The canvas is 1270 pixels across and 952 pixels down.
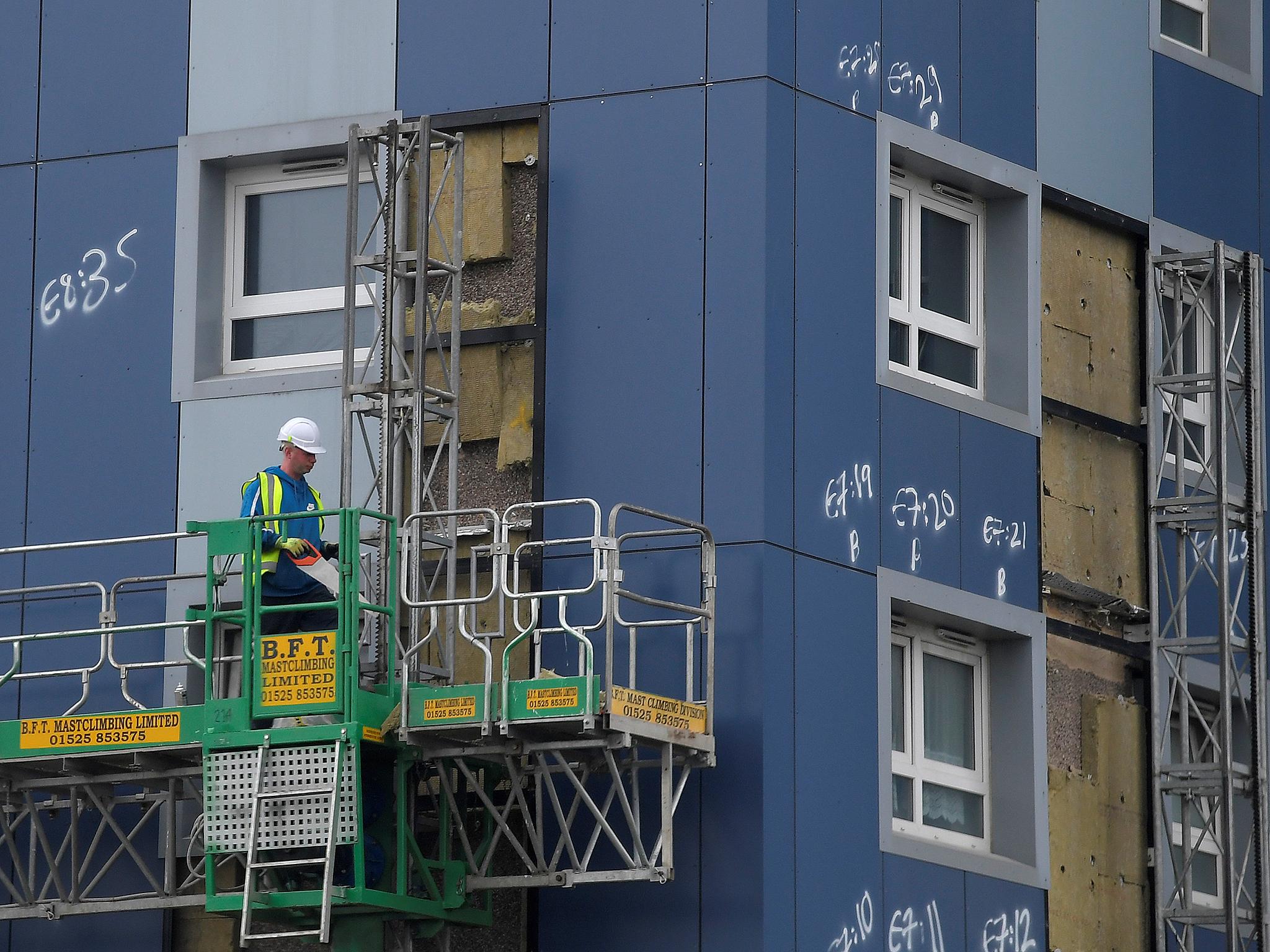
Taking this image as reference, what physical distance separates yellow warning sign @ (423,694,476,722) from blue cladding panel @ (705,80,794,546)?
262cm

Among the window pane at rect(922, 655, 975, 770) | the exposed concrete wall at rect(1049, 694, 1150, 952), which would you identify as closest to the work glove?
the window pane at rect(922, 655, 975, 770)

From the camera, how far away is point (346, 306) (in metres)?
24.3

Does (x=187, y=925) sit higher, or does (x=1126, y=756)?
(x=1126, y=756)

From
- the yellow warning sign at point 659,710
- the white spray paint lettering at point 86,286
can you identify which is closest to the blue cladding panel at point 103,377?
the white spray paint lettering at point 86,286

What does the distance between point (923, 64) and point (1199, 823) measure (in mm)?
7548

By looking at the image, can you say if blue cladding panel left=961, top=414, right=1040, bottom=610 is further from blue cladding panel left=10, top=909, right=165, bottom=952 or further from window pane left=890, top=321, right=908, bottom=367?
blue cladding panel left=10, top=909, right=165, bottom=952

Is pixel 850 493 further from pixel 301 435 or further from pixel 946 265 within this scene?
pixel 301 435

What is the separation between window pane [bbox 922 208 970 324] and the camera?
1043 inches

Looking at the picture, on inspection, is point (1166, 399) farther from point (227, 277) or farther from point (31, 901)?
point (31, 901)

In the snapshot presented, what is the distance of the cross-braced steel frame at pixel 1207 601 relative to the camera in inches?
1067

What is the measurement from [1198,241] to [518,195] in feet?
24.5

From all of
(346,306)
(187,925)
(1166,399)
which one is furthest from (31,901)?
(1166,399)

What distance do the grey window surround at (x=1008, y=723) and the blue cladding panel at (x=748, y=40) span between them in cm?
422

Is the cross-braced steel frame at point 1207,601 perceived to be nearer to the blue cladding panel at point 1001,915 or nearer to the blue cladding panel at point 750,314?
the blue cladding panel at point 1001,915
